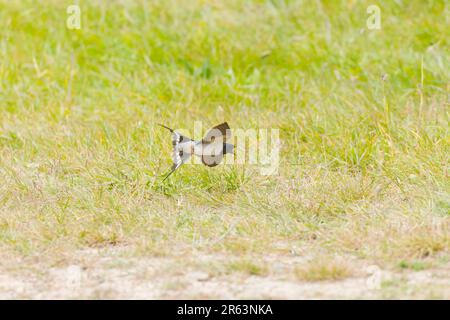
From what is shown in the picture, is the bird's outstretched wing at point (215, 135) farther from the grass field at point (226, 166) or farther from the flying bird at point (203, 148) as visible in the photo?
the grass field at point (226, 166)

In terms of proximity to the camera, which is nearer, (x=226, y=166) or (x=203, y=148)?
(x=203, y=148)

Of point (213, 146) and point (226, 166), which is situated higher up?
point (213, 146)

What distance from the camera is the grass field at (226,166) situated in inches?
164

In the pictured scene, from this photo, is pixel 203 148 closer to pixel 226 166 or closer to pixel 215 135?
pixel 215 135

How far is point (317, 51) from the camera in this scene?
729 centimetres

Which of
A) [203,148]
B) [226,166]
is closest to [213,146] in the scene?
[203,148]

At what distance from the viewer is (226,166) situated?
536cm

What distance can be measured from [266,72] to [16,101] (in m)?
2.15

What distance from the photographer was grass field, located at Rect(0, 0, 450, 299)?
417 cm

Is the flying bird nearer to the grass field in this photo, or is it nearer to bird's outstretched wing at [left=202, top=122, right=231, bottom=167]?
bird's outstretched wing at [left=202, top=122, right=231, bottom=167]

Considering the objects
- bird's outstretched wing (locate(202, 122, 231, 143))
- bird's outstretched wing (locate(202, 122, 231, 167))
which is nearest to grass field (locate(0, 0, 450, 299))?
bird's outstretched wing (locate(202, 122, 231, 167))

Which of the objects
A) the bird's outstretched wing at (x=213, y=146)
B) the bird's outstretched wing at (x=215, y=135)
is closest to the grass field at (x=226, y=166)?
the bird's outstretched wing at (x=213, y=146)

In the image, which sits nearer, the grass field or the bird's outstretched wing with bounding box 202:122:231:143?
the grass field

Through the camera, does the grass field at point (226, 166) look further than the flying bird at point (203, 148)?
No
